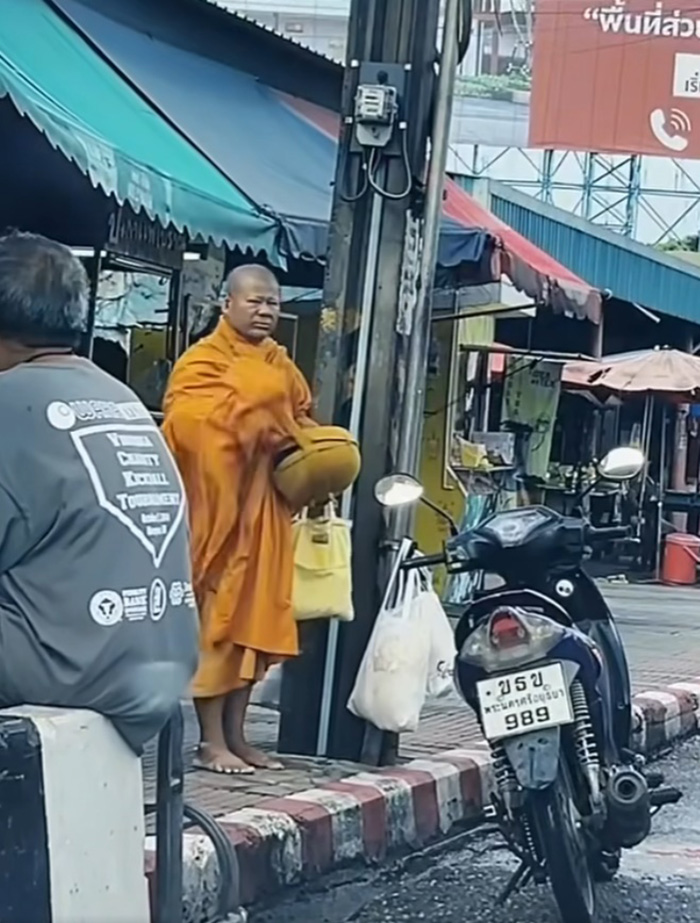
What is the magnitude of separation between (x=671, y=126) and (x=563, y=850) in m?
12.8

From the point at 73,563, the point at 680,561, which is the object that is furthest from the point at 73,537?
the point at 680,561

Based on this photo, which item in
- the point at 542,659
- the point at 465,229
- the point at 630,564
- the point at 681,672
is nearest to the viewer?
the point at 542,659

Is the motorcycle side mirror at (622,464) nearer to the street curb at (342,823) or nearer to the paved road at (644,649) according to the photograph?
the street curb at (342,823)

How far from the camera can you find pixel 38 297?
3.24m

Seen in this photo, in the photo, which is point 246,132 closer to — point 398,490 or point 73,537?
point 398,490

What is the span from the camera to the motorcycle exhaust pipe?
5086 mm

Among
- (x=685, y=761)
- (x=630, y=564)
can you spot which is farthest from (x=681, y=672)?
(x=630, y=564)

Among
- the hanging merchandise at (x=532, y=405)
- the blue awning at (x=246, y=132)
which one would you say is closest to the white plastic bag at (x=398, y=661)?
the blue awning at (x=246, y=132)

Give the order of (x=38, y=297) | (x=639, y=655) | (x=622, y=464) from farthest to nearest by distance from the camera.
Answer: (x=639, y=655) → (x=622, y=464) → (x=38, y=297)

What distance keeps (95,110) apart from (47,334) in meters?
4.54

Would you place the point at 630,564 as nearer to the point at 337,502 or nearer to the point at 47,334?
the point at 337,502

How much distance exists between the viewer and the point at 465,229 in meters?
9.08

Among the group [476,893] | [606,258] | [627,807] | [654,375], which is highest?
[606,258]

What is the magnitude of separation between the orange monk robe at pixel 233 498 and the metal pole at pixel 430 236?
558mm
